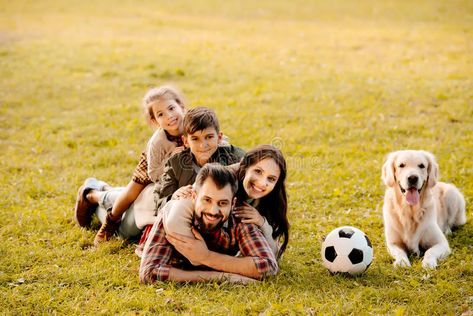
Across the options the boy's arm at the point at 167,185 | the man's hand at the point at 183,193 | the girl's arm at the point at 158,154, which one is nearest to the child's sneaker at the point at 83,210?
the girl's arm at the point at 158,154

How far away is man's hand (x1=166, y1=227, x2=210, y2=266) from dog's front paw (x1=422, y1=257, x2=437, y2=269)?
6.61ft

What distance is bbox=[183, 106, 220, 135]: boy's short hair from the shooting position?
4953mm

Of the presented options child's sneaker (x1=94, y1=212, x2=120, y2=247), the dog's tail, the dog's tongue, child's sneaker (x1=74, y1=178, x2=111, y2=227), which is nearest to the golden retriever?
the dog's tongue

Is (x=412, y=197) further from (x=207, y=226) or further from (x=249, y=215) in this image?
(x=207, y=226)

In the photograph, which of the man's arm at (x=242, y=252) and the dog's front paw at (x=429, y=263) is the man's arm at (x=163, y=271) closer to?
the man's arm at (x=242, y=252)

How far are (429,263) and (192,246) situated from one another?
2.20 metres

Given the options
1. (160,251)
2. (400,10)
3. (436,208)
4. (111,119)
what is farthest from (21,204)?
(400,10)

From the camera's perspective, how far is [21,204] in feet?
22.4

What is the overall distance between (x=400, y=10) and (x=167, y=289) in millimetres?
20430

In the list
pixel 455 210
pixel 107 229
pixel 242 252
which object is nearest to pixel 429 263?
pixel 455 210

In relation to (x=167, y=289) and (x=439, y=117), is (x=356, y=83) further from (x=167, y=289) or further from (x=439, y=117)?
(x=167, y=289)

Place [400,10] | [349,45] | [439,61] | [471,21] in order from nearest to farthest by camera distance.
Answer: [439,61] < [349,45] < [471,21] < [400,10]

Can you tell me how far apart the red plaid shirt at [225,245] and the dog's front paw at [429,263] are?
1.41 m

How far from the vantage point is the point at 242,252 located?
16.0ft
